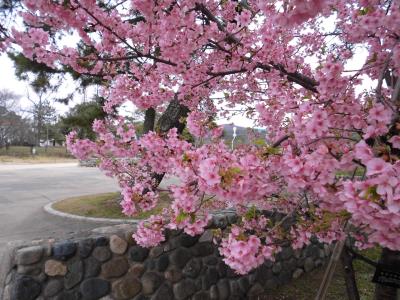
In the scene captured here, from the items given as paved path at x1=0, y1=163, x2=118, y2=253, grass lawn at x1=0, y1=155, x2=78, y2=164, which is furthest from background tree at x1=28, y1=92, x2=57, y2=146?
paved path at x1=0, y1=163, x2=118, y2=253

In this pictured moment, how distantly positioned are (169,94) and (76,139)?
1077 mm

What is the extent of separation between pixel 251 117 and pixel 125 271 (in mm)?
2249

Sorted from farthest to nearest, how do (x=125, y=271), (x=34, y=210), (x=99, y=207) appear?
(x=34, y=210) → (x=99, y=207) → (x=125, y=271)

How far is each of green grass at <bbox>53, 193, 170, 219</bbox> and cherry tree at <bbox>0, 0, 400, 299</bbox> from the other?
156 inches

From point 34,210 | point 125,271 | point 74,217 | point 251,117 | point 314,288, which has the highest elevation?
point 251,117

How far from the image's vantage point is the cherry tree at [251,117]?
5.91 feet

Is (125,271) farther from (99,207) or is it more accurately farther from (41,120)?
(41,120)

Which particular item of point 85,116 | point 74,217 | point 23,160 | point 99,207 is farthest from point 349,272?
point 23,160

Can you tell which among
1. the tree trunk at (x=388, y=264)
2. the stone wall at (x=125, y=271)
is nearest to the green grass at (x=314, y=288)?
the stone wall at (x=125, y=271)

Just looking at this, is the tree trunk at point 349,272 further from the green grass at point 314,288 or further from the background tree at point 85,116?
the background tree at point 85,116

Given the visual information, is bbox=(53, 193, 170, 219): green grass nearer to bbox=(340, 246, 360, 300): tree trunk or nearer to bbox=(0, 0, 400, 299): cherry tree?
bbox=(0, 0, 400, 299): cherry tree

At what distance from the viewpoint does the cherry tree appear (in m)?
1.80

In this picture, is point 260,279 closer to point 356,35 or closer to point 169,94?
point 169,94

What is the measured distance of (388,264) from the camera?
2.82 metres
